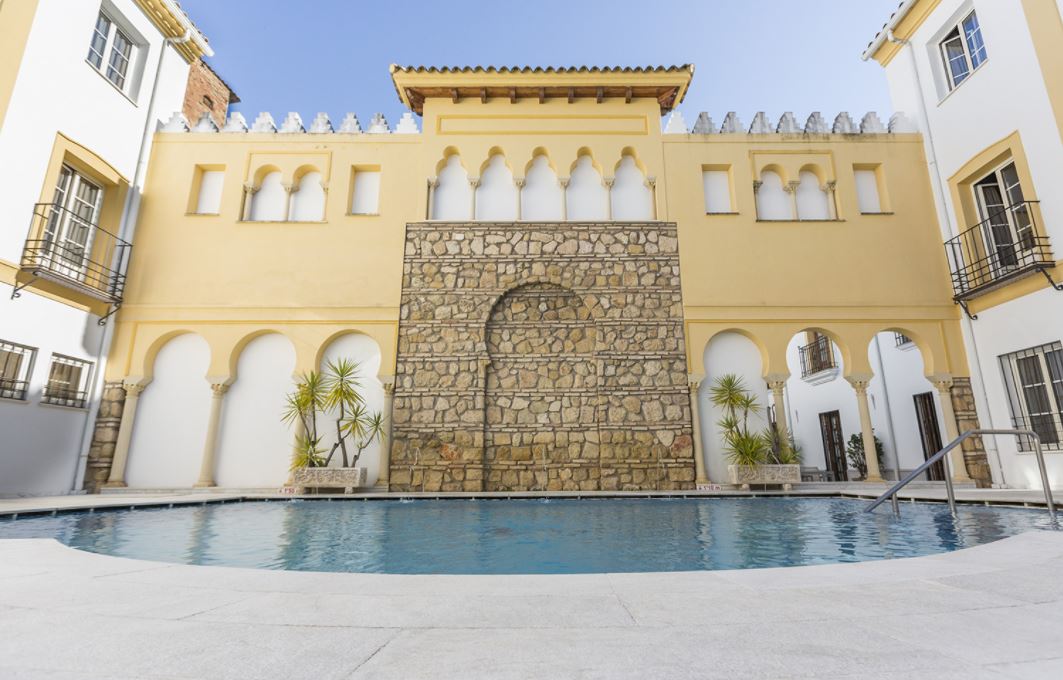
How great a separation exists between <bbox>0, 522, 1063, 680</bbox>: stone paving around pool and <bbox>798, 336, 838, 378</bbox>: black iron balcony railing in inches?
520

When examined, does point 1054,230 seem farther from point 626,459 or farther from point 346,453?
point 346,453

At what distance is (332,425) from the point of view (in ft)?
30.4

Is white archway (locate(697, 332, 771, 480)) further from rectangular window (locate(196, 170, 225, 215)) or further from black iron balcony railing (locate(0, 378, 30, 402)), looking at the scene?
black iron balcony railing (locate(0, 378, 30, 402))

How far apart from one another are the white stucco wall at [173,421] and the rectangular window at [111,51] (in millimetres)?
4886

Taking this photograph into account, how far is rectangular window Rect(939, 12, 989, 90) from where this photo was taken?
360 inches

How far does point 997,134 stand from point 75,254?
590 inches

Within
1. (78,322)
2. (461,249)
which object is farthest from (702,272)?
(78,322)

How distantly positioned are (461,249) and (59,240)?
21.2 feet

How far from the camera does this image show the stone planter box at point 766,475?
848cm

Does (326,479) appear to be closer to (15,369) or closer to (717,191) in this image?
(15,369)

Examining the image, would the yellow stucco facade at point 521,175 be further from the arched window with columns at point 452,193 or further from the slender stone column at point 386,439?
the slender stone column at point 386,439

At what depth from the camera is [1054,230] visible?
7656mm

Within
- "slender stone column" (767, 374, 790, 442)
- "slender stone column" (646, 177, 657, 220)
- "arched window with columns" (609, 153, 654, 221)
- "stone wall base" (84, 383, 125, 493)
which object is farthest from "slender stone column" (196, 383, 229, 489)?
"slender stone column" (767, 374, 790, 442)

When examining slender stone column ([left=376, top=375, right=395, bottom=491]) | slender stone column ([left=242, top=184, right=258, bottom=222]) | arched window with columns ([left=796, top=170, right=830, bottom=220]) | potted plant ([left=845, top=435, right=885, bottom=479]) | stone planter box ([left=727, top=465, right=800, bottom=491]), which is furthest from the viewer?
potted plant ([left=845, top=435, right=885, bottom=479])
